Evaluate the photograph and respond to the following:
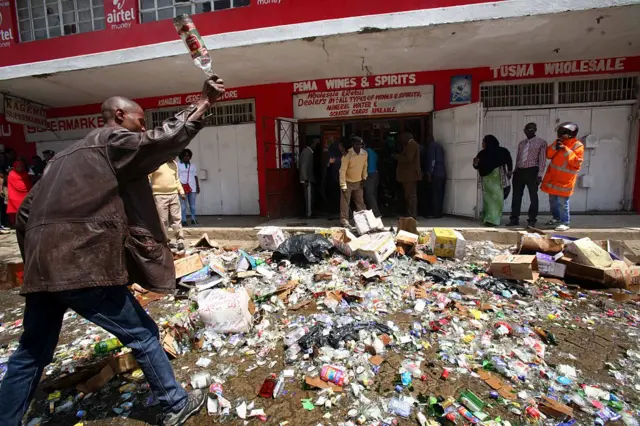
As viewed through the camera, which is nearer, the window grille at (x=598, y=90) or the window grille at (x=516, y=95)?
the window grille at (x=598, y=90)

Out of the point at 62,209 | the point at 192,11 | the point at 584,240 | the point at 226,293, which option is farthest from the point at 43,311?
the point at 192,11

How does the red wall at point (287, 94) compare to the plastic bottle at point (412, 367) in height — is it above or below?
above

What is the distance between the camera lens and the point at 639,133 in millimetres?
7102

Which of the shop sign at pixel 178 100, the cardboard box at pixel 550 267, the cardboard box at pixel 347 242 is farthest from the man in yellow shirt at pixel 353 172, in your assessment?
the shop sign at pixel 178 100

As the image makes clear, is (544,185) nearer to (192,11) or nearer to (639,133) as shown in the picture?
(639,133)

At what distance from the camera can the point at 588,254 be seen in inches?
157

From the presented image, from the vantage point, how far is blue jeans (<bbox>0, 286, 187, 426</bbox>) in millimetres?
1779

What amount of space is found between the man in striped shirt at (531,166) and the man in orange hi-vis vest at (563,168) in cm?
24

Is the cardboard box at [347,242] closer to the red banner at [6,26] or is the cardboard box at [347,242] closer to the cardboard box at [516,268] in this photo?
the cardboard box at [516,268]

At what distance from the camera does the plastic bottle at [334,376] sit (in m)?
2.33

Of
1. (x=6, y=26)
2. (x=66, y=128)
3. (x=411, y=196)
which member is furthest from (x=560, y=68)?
(x=6, y=26)

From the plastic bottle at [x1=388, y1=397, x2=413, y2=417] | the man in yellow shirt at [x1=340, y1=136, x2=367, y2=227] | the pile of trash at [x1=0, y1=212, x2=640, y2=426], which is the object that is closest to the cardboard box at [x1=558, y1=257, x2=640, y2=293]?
the pile of trash at [x1=0, y1=212, x2=640, y2=426]

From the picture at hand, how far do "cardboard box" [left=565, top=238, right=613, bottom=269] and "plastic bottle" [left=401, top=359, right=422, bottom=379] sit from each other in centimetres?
280

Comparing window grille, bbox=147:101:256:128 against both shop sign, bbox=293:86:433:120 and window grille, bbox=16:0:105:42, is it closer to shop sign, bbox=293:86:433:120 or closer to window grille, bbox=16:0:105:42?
shop sign, bbox=293:86:433:120
